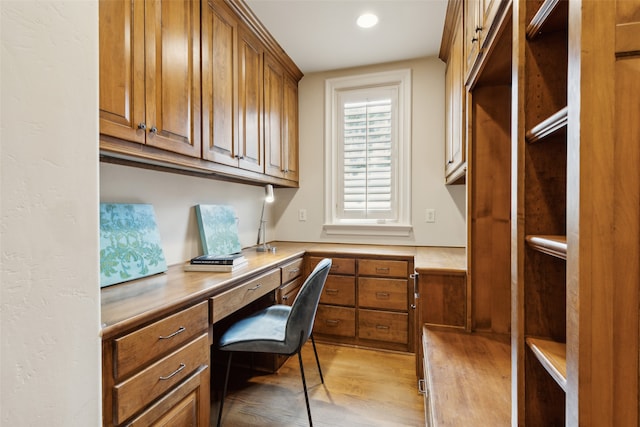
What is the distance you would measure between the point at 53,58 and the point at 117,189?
998mm

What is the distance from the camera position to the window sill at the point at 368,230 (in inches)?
110

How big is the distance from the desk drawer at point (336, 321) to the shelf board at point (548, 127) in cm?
201

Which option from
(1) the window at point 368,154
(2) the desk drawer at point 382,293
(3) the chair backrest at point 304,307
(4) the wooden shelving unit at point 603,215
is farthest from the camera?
(1) the window at point 368,154

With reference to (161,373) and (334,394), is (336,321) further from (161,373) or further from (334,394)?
(161,373)

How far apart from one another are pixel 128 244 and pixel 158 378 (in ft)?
2.38

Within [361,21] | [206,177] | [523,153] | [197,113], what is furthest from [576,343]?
[361,21]

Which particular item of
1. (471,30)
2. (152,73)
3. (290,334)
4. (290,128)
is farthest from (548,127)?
(290,128)

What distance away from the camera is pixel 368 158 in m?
2.91

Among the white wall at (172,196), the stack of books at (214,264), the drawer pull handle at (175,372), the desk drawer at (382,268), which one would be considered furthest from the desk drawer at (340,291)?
the drawer pull handle at (175,372)

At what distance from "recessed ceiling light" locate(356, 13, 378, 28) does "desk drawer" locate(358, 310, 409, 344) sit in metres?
2.18

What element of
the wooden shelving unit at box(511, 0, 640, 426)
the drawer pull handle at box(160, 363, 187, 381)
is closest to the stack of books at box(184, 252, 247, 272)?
the drawer pull handle at box(160, 363, 187, 381)

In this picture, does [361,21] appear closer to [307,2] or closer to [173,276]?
[307,2]

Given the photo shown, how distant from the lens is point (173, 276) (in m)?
1.57

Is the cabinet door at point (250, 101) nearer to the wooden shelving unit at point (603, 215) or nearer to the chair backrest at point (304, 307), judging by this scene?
the chair backrest at point (304, 307)
